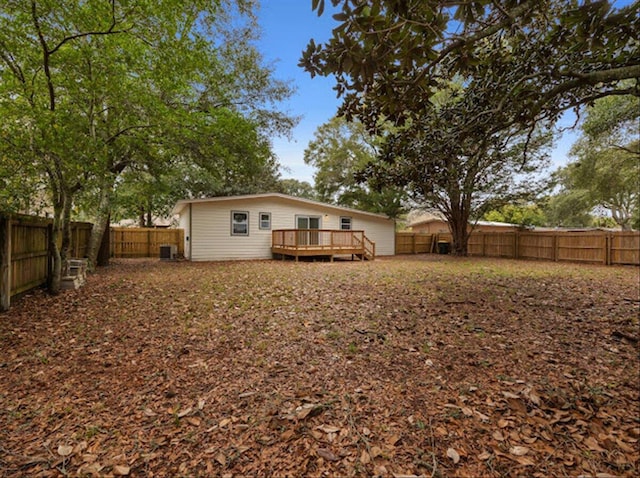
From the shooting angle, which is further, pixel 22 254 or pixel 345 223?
pixel 345 223

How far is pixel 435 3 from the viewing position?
8.45ft

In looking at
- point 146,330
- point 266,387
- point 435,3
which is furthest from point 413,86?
point 146,330

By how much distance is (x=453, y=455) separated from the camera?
1.89 metres

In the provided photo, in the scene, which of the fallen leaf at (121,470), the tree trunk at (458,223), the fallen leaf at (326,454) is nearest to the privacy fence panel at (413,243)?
the tree trunk at (458,223)

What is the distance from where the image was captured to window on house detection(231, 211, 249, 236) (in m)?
14.0

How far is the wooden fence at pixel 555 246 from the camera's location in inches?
470

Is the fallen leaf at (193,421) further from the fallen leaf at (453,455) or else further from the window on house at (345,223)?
the window on house at (345,223)

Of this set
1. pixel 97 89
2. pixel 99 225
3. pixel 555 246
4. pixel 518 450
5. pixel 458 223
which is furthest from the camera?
pixel 458 223

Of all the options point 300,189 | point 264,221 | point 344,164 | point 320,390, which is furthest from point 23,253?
point 300,189

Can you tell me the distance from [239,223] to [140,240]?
20.1 ft

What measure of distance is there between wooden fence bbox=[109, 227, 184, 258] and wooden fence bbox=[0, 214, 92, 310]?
33.1 ft

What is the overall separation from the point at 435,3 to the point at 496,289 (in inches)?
232

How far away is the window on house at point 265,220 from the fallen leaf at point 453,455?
Answer: 13303 millimetres

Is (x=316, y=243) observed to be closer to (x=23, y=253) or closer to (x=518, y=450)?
(x=23, y=253)
